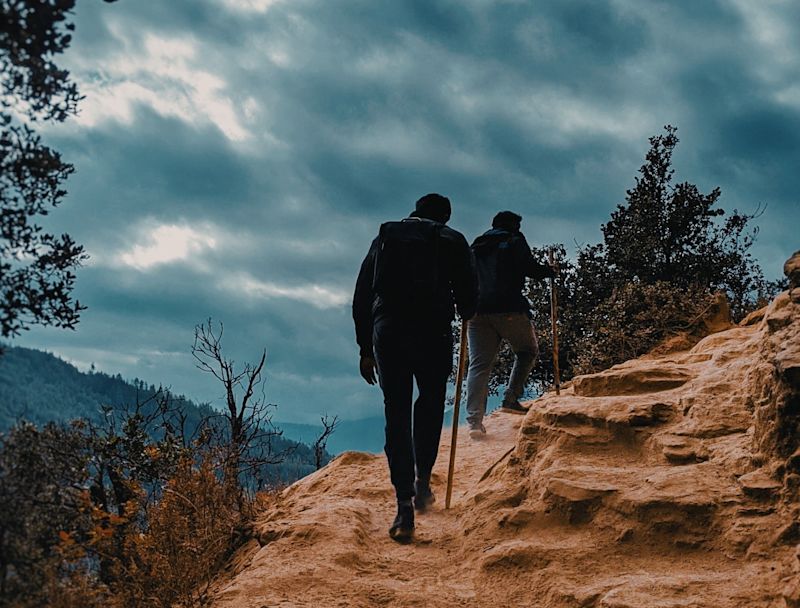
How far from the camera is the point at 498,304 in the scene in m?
9.30

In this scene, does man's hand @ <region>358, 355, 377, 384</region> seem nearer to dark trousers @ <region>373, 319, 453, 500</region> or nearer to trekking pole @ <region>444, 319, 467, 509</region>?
dark trousers @ <region>373, 319, 453, 500</region>

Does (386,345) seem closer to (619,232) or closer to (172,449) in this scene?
(172,449)

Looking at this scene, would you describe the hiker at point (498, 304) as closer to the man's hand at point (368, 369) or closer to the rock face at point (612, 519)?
the rock face at point (612, 519)

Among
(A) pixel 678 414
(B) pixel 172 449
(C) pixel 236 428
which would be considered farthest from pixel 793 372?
(C) pixel 236 428

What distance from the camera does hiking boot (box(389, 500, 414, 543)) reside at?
19.2 ft

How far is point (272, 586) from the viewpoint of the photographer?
506 centimetres

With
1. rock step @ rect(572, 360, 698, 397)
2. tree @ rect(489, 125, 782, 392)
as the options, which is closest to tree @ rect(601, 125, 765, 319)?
tree @ rect(489, 125, 782, 392)

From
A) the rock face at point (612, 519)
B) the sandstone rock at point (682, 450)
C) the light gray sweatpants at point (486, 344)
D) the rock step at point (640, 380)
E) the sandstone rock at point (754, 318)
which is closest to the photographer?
the rock face at point (612, 519)

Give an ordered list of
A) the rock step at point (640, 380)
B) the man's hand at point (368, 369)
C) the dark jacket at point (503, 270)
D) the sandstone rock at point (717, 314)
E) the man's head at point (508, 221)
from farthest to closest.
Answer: the sandstone rock at point (717, 314), the man's head at point (508, 221), the dark jacket at point (503, 270), the rock step at point (640, 380), the man's hand at point (368, 369)

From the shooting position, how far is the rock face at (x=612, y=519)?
451 centimetres

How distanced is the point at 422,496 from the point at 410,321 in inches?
64.4

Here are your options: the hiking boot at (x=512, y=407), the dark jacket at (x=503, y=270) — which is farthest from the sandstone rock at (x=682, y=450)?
the hiking boot at (x=512, y=407)

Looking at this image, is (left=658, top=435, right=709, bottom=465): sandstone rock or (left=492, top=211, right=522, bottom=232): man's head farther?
(left=492, top=211, right=522, bottom=232): man's head

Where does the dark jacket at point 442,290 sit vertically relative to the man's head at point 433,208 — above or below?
below
